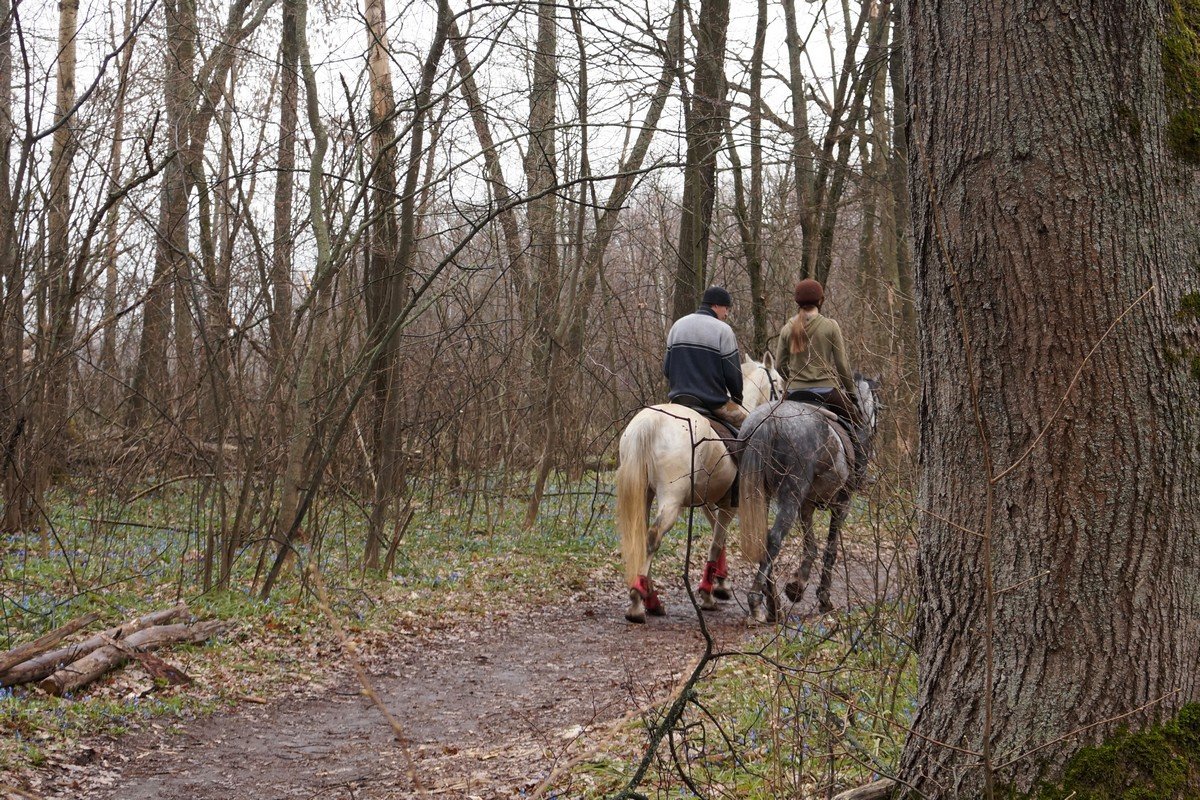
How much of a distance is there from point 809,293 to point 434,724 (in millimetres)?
5044

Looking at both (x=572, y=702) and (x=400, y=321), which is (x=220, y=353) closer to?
(x=400, y=321)

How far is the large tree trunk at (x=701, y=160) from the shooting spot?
1392 cm

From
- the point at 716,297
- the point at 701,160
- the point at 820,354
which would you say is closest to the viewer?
the point at 820,354

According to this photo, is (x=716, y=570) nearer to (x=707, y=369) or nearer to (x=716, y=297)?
(x=707, y=369)

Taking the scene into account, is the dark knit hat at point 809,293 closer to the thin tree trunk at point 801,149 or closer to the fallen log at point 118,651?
the thin tree trunk at point 801,149

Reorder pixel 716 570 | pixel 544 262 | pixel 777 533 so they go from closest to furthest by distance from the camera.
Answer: pixel 777 533, pixel 716 570, pixel 544 262

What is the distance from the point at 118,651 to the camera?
284 inches

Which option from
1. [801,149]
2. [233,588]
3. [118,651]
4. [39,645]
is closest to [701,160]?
[801,149]

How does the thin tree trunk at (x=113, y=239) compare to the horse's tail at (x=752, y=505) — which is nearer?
the horse's tail at (x=752, y=505)

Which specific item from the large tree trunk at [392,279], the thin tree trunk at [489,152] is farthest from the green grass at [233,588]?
the thin tree trunk at [489,152]

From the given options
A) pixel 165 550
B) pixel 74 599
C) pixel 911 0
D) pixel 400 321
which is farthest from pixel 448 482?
pixel 911 0

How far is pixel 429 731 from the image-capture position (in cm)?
662

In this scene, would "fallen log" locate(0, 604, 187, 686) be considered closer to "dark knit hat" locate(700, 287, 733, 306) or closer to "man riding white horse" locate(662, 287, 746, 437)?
"man riding white horse" locate(662, 287, 746, 437)

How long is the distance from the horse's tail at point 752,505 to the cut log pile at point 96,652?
14.3 feet
